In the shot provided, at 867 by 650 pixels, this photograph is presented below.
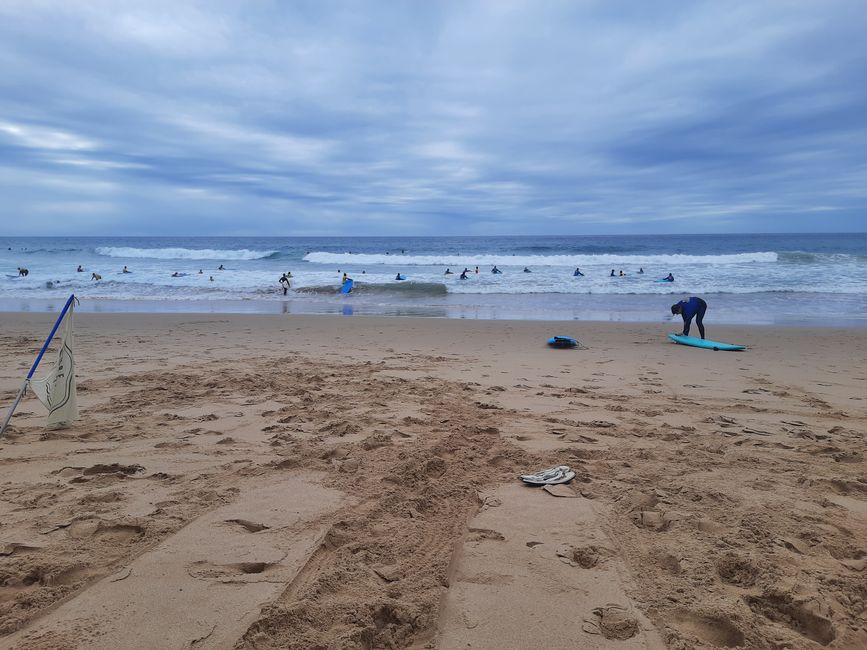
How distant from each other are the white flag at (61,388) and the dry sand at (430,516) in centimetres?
17

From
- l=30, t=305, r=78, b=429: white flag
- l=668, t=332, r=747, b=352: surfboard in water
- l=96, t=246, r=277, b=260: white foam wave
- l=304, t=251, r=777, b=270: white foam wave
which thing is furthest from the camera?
l=96, t=246, r=277, b=260: white foam wave

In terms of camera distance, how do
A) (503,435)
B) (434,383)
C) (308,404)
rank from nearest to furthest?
(503,435)
(308,404)
(434,383)

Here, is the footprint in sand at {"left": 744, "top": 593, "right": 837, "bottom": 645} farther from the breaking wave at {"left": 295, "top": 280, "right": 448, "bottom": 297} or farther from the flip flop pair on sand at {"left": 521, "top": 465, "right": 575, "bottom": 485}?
the breaking wave at {"left": 295, "top": 280, "right": 448, "bottom": 297}

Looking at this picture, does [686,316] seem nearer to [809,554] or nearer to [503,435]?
[503,435]

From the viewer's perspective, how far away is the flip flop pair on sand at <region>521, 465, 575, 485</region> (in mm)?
3604

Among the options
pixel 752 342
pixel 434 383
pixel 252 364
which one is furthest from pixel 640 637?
pixel 752 342

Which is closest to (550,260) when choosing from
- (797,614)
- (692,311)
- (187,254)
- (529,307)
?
(529,307)

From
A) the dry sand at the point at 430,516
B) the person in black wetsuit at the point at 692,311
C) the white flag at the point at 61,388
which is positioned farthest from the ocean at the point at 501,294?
the white flag at the point at 61,388

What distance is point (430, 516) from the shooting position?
3.13 metres

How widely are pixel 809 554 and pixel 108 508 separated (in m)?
3.99

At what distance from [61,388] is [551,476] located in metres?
4.31

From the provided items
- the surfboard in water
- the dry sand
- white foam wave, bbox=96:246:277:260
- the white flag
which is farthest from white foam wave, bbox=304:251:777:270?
the white flag

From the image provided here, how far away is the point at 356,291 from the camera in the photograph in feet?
76.7

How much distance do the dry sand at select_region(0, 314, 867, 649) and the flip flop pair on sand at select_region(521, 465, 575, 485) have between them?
0.31 feet
